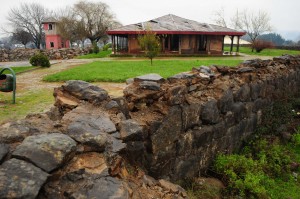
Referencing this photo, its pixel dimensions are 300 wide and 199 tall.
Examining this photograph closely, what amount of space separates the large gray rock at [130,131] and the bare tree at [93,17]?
4645 cm

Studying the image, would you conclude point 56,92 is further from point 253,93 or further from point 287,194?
point 253,93

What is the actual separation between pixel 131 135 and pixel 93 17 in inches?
1916

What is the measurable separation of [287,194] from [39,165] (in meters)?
5.39

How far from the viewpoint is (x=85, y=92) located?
3.88m

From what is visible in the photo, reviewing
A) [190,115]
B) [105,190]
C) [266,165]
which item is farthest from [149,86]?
[266,165]

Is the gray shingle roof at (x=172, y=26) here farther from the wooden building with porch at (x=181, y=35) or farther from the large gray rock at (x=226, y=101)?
the large gray rock at (x=226, y=101)

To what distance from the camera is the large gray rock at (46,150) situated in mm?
2250

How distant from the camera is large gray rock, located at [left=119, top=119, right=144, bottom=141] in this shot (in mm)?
3466

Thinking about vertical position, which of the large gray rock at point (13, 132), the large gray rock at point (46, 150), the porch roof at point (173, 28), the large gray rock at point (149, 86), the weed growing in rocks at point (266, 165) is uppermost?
the porch roof at point (173, 28)

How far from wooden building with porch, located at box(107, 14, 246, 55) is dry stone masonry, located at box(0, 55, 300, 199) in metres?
19.7

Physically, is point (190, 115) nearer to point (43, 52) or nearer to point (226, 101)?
point (226, 101)

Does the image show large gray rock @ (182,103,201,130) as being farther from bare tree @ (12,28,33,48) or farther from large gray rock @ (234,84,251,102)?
bare tree @ (12,28,33,48)

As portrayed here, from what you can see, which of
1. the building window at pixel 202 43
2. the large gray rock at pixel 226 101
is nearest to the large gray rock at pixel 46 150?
the large gray rock at pixel 226 101

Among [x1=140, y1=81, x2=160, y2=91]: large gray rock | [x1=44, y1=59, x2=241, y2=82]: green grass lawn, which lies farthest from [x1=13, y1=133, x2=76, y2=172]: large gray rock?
[x1=44, y1=59, x2=241, y2=82]: green grass lawn
